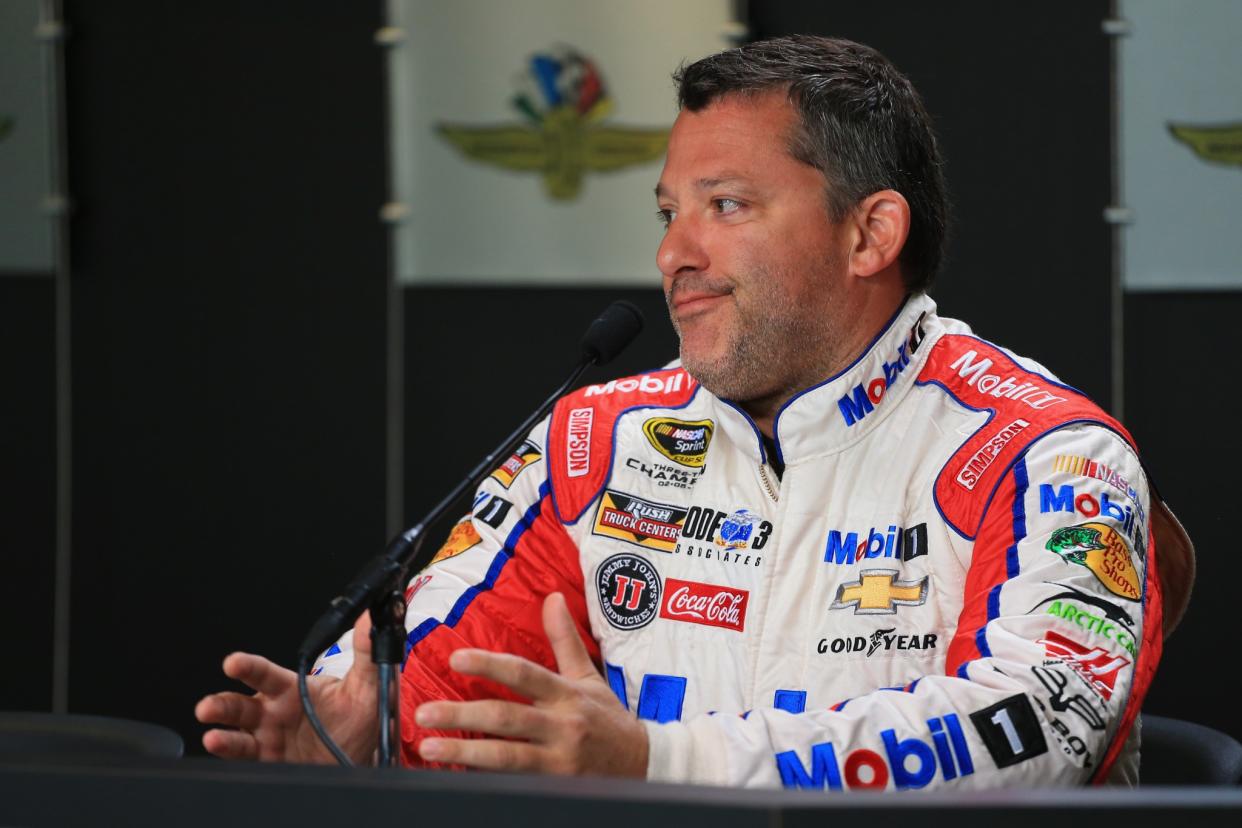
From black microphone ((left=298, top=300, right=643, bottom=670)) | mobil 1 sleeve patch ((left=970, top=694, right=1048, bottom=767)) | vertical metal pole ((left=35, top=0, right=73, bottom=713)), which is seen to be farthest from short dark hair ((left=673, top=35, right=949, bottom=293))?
vertical metal pole ((left=35, top=0, right=73, bottom=713))

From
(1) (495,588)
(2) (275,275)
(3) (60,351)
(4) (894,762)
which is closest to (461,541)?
(1) (495,588)

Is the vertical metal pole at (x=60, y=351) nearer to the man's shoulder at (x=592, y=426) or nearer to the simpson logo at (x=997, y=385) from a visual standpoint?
the man's shoulder at (x=592, y=426)

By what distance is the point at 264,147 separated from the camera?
10.6ft

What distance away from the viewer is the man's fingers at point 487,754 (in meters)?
0.91

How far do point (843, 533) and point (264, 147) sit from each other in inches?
84.1

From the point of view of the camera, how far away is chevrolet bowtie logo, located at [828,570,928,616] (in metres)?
1.43

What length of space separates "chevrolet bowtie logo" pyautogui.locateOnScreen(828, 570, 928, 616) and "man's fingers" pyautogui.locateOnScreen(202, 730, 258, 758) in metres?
0.56

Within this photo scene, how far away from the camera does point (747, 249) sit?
1533mm

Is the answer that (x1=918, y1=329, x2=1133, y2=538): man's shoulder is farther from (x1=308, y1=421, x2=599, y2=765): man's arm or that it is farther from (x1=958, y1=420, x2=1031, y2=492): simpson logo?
(x1=308, y1=421, x2=599, y2=765): man's arm

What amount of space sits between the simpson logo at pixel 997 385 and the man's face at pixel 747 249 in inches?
6.0

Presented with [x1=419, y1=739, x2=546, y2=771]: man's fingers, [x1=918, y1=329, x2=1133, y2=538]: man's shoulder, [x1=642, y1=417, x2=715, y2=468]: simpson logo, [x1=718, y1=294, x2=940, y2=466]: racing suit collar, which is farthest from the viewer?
[x1=642, y1=417, x2=715, y2=468]: simpson logo

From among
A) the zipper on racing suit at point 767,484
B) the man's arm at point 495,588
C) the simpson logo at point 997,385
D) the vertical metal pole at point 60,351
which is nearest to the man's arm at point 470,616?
the man's arm at point 495,588

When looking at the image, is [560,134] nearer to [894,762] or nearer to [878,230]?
[878,230]

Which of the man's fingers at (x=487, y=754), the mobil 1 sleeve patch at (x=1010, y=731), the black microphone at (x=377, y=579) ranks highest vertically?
the black microphone at (x=377, y=579)
